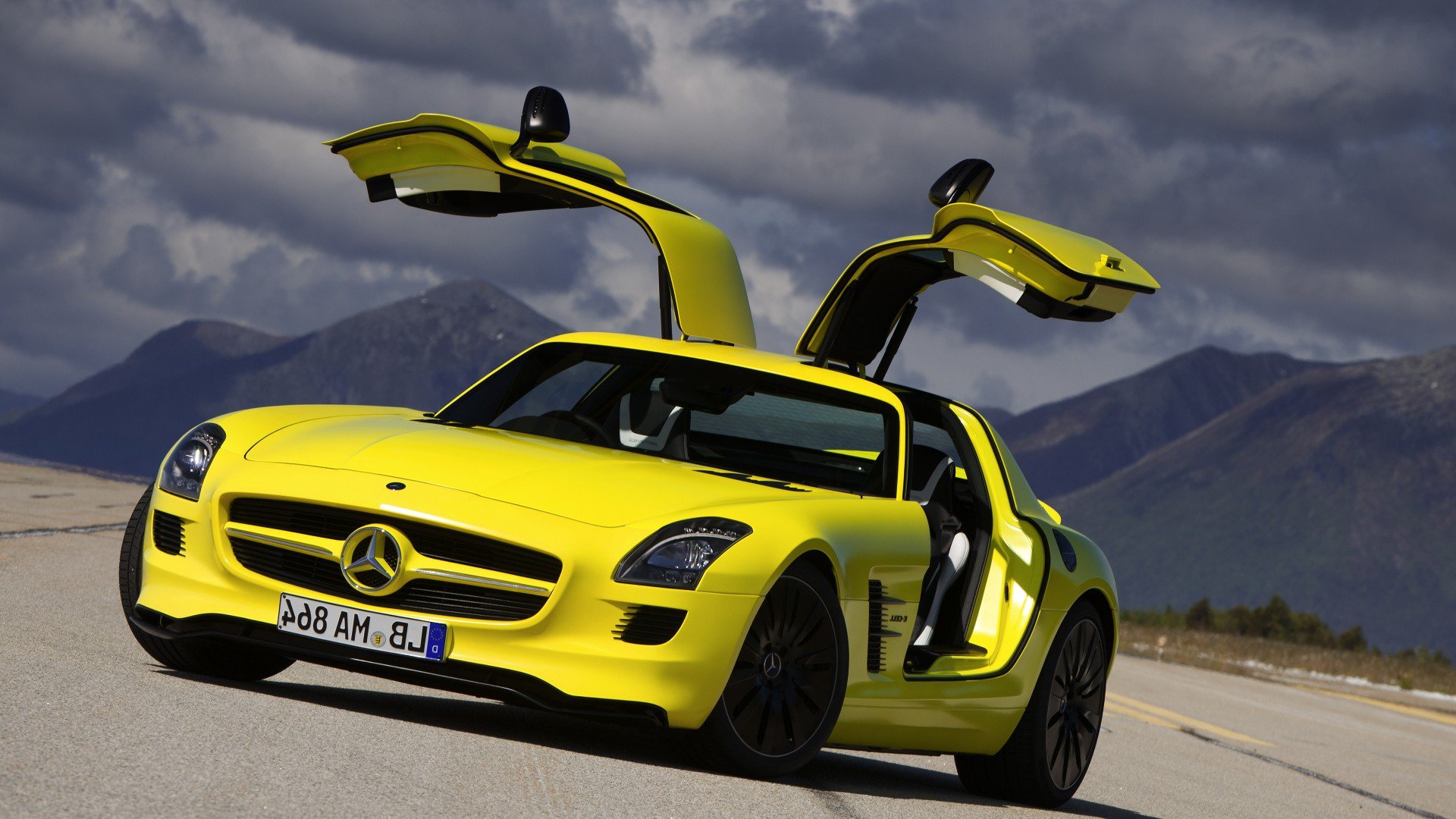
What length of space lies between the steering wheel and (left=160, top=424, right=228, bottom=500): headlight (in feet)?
4.58

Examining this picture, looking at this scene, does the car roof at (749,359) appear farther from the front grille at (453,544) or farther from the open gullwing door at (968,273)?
the front grille at (453,544)

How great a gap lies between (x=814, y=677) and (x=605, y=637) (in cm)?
78

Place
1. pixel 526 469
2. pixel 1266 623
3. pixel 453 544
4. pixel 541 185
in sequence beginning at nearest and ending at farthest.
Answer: pixel 453 544 < pixel 526 469 < pixel 541 185 < pixel 1266 623

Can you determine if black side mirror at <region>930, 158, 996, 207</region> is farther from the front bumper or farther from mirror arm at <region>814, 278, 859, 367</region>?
the front bumper

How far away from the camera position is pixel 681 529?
5621 millimetres

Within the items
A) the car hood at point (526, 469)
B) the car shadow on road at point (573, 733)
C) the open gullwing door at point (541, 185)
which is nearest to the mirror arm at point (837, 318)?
the open gullwing door at point (541, 185)

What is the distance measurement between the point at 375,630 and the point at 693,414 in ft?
8.06

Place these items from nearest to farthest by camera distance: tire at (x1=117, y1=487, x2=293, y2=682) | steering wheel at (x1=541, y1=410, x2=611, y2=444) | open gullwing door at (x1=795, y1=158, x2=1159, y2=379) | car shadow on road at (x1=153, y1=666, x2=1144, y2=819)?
car shadow on road at (x1=153, y1=666, x2=1144, y2=819)
tire at (x1=117, y1=487, x2=293, y2=682)
steering wheel at (x1=541, y1=410, x2=611, y2=444)
open gullwing door at (x1=795, y1=158, x2=1159, y2=379)

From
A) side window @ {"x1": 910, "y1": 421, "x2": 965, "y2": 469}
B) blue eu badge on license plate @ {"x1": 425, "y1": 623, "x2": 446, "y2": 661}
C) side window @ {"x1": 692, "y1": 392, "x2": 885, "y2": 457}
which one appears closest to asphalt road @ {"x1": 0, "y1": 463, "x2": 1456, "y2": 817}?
blue eu badge on license plate @ {"x1": 425, "y1": 623, "x2": 446, "y2": 661}

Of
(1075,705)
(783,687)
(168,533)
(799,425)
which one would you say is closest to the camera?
(783,687)

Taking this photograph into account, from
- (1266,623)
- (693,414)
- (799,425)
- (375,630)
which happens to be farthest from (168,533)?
(1266,623)

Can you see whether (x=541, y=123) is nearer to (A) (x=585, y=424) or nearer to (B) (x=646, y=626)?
(A) (x=585, y=424)

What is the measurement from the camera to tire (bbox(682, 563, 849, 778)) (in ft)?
18.7

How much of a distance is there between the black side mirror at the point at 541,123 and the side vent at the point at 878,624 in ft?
9.53
